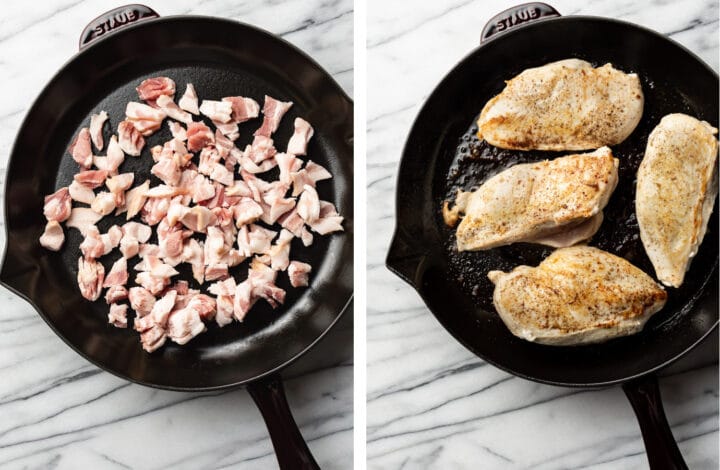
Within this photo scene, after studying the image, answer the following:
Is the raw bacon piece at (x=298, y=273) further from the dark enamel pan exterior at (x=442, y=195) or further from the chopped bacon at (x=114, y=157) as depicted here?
the chopped bacon at (x=114, y=157)

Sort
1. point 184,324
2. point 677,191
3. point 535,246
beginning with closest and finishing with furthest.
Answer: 1. point 677,191
2. point 535,246
3. point 184,324

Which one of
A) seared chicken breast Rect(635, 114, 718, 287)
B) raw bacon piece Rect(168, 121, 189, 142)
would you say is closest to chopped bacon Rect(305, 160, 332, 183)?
raw bacon piece Rect(168, 121, 189, 142)

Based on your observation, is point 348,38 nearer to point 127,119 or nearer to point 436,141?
point 436,141

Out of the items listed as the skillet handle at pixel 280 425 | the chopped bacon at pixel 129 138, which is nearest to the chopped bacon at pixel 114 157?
the chopped bacon at pixel 129 138

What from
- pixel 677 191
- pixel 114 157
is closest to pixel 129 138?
pixel 114 157

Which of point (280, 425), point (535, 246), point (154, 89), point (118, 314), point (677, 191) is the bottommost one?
point (280, 425)

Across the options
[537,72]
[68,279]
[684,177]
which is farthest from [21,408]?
[684,177]

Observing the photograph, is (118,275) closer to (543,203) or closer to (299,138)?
(299,138)
